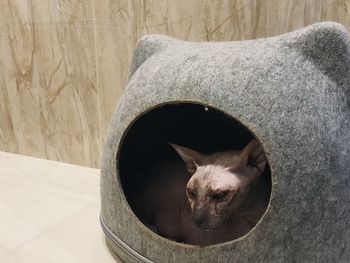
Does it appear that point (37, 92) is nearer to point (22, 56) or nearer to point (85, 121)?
point (22, 56)

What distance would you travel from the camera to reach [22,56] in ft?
4.94

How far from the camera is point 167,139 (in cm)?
103

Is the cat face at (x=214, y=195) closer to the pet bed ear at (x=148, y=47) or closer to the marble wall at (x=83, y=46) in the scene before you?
the pet bed ear at (x=148, y=47)

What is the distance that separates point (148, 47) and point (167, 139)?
0.24 m

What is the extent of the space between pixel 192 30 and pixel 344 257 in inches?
27.9

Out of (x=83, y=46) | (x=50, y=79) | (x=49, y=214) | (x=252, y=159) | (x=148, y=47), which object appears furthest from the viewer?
(x=50, y=79)

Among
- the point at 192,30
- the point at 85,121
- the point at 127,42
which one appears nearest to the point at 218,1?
the point at 192,30

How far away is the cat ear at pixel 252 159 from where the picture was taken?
747mm

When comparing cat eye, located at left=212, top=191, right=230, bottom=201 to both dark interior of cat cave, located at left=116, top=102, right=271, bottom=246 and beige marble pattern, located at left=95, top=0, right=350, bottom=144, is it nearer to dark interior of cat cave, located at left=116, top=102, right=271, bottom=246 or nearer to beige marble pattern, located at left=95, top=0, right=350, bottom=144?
dark interior of cat cave, located at left=116, top=102, right=271, bottom=246

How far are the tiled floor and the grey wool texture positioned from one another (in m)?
0.31

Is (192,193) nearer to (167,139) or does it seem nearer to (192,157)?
(192,157)

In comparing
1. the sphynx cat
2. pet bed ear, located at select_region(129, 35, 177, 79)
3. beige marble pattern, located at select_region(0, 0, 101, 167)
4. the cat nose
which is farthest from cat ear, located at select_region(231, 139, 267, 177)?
beige marble pattern, located at select_region(0, 0, 101, 167)

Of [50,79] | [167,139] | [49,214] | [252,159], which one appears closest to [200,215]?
[252,159]

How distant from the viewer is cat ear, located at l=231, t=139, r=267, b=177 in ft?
2.45
